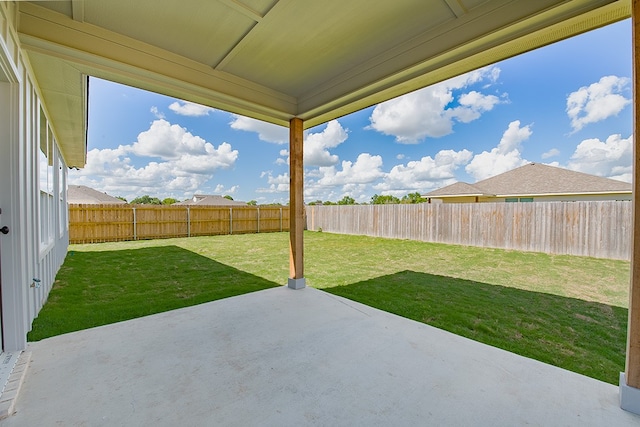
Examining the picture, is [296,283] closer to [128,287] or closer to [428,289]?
[428,289]

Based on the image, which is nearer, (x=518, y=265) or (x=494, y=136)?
(x=518, y=265)

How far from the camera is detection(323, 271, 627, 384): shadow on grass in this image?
7.79 feet

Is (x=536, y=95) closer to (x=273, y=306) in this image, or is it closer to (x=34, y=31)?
(x=273, y=306)

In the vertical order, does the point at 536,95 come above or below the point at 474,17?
above

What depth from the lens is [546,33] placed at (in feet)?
6.03

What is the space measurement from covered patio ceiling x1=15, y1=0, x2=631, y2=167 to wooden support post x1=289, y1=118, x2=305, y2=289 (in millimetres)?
812

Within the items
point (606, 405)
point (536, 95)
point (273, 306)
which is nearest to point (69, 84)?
point (273, 306)

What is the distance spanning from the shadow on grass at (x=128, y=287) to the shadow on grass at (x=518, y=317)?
6.54 feet

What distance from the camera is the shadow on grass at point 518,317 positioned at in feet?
7.79

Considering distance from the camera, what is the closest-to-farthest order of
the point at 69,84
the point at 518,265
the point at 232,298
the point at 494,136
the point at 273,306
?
the point at 69,84 → the point at 273,306 → the point at 232,298 → the point at 518,265 → the point at 494,136

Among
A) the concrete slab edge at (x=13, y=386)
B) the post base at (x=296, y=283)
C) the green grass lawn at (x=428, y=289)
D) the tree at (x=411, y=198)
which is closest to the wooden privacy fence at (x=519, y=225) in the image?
the green grass lawn at (x=428, y=289)

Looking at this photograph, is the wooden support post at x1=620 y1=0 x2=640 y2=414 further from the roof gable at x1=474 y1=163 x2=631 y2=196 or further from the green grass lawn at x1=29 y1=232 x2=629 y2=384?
the roof gable at x1=474 y1=163 x2=631 y2=196

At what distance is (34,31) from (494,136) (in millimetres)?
17786

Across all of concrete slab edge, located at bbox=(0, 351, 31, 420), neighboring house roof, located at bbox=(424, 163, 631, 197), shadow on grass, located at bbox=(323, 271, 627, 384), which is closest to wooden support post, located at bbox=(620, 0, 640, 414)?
shadow on grass, located at bbox=(323, 271, 627, 384)
